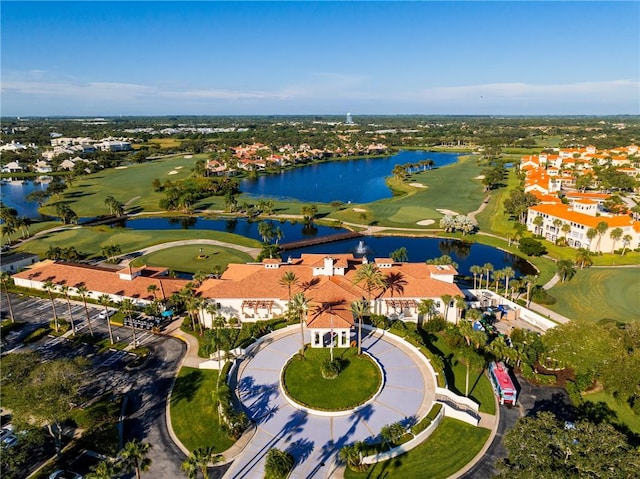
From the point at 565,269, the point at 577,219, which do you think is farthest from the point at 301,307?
the point at 577,219

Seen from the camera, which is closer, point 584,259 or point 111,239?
point 584,259

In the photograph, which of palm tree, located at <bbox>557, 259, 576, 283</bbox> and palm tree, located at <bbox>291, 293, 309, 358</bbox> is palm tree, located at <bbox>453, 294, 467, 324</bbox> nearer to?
palm tree, located at <bbox>291, 293, 309, 358</bbox>

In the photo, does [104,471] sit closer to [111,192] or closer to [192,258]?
[192,258]

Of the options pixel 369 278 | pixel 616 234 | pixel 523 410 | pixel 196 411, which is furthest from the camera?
pixel 616 234

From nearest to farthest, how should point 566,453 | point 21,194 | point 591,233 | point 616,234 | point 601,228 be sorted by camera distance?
point 566,453 → point 601,228 → point 591,233 → point 616,234 → point 21,194

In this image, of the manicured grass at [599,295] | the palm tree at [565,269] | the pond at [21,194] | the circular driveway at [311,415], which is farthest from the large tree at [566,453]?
the pond at [21,194]

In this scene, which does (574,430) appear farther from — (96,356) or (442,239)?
(442,239)

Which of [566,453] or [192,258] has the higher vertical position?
[566,453]

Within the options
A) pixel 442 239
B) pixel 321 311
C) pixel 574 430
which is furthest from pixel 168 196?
pixel 574 430
